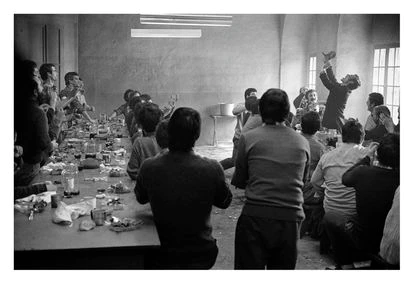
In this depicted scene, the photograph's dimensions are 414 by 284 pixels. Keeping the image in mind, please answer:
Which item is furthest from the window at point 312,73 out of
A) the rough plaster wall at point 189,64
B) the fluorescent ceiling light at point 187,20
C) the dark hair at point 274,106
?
the dark hair at point 274,106

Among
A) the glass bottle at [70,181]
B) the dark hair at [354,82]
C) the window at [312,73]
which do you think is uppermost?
the window at [312,73]

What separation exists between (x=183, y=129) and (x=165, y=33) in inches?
345

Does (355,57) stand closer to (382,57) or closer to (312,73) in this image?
(382,57)

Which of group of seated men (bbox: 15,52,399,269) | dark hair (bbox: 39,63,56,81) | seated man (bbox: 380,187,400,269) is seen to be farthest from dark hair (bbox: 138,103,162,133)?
dark hair (bbox: 39,63,56,81)

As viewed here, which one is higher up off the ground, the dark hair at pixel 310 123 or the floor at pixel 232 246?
the dark hair at pixel 310 123

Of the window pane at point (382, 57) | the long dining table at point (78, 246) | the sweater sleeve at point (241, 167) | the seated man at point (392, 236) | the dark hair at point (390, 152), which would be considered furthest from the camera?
the window pane at point (382, 57)

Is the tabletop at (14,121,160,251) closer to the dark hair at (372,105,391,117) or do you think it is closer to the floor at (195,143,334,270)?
the floor at (195,143,334,270)

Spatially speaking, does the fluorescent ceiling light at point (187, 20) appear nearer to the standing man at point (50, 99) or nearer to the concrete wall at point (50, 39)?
the concrete wall at point (50, 39)

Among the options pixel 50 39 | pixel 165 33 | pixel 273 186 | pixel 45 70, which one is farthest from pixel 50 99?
pixel 165 33

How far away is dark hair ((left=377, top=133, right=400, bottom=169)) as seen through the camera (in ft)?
11.4

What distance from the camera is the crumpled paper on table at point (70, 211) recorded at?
2979mm

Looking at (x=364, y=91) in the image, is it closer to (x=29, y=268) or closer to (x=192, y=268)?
(x=192, y=268)

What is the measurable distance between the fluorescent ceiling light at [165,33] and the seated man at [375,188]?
8.21 meters
